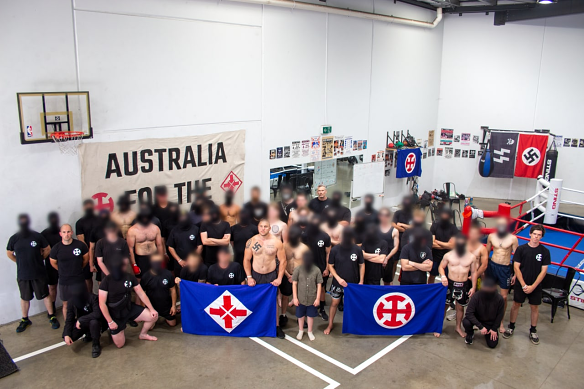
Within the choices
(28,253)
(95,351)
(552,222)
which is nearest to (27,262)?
(28,253)

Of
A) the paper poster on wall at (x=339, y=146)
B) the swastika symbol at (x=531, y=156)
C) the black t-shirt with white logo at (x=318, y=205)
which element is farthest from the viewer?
the swastika symbol at (x=531, y=156)

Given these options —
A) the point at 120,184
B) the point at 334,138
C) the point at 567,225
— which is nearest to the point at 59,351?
the point at 120,184

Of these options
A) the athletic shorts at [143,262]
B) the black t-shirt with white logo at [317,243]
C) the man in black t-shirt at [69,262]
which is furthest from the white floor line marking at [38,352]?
the black t-shirt with white logo at [317,243]

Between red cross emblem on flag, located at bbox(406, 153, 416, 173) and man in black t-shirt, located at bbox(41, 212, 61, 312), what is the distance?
395 inches

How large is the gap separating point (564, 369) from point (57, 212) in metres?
8.01

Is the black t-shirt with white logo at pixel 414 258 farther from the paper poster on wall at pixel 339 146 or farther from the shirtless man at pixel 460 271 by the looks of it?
the paper poster on wall at pixel 339 146

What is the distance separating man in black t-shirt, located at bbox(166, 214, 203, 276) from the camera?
771 centimetres

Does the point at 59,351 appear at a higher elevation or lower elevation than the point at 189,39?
lower

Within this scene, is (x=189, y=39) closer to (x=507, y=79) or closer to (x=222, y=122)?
(x=222, y=122)

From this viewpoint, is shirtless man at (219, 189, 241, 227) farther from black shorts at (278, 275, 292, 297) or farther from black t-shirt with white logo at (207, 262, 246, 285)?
black shorts at (278, 275, 292, 297)

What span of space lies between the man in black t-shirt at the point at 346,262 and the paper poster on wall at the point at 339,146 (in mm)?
5432

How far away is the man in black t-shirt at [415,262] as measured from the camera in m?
7.33

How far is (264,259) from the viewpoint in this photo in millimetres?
7121

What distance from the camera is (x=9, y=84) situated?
6.97 metres
